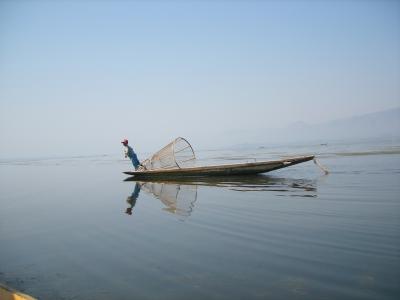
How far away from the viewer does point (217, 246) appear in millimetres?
7027

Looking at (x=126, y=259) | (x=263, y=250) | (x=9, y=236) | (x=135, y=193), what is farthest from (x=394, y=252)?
(x=135, y=193)

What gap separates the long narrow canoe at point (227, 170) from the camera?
16.5 m

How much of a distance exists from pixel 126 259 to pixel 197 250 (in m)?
1.43

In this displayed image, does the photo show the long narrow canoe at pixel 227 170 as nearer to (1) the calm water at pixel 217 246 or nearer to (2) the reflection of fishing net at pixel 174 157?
(2) the reflection of fishing net at pixel 174 157

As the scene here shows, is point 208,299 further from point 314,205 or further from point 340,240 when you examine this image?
point 314,205

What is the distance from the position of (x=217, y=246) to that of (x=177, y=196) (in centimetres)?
726

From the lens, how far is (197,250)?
689 centimetres

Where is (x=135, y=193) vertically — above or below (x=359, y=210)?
above

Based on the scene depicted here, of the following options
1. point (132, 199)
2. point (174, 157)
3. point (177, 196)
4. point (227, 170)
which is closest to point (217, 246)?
point (177, 196)

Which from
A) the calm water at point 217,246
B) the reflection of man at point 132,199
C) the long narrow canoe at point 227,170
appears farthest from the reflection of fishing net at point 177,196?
the long narrow canoe at point 227,170

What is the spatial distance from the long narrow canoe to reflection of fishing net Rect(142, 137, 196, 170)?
1.75ft

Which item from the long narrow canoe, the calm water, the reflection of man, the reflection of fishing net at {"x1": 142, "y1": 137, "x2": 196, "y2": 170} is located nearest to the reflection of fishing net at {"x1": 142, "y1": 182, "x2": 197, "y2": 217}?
the calm water

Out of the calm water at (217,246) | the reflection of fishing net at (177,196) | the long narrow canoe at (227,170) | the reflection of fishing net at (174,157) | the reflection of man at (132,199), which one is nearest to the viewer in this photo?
the calm water at (217,246)

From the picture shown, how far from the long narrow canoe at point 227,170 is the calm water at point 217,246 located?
316cm
